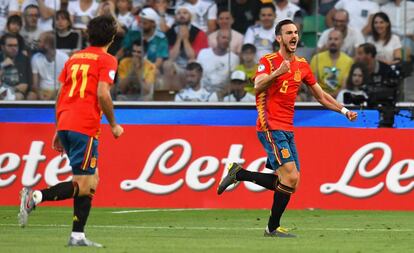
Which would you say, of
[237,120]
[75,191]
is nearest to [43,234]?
[75,191]

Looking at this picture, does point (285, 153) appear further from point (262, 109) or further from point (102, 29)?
point (102, 29)

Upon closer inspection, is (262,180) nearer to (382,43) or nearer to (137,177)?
(137,177)

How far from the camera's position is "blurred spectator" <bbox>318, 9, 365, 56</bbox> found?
2245cm

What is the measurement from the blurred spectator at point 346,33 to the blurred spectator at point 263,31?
3.07ft

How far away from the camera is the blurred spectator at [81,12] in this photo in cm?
2303

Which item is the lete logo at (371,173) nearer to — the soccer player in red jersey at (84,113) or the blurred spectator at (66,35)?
the blurred spectator at (66,35)

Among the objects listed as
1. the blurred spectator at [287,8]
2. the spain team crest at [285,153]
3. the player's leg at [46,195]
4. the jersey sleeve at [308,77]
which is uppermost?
the blurred spectator at [287,8]

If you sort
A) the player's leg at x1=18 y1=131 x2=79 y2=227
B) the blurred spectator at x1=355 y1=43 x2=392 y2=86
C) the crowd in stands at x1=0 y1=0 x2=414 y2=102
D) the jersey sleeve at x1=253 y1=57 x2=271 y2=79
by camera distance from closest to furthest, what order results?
the player's leg at x1=18 y1=131 x2=79 y2=227 → the jersey sleeve at x1=253 y1=57 x2=271 y2=79 → the blurred spectator at x1=355 y1=43 x2=392 y2=86 → the crowd in stands at x1=0 y1=0 x2=414 y2=102

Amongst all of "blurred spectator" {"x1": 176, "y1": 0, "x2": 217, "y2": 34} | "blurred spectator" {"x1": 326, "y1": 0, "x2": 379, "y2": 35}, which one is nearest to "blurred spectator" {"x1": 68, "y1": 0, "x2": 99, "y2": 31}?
"blurred spectator" {"x1": 176, "y1": 0, "x2": 217, "y2": 34}

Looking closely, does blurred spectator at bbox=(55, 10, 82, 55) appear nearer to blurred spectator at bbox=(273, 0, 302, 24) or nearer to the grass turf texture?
blurred spectator at bbox=(273, 0, 302, 24)

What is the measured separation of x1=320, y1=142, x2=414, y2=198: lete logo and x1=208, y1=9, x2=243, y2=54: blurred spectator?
5391 millimetres

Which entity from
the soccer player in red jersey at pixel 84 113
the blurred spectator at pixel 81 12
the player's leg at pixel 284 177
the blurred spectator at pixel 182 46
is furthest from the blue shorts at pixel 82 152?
the blurred spectator at pixel 81 12

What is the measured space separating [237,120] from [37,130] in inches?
204

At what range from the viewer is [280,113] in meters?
12.6
